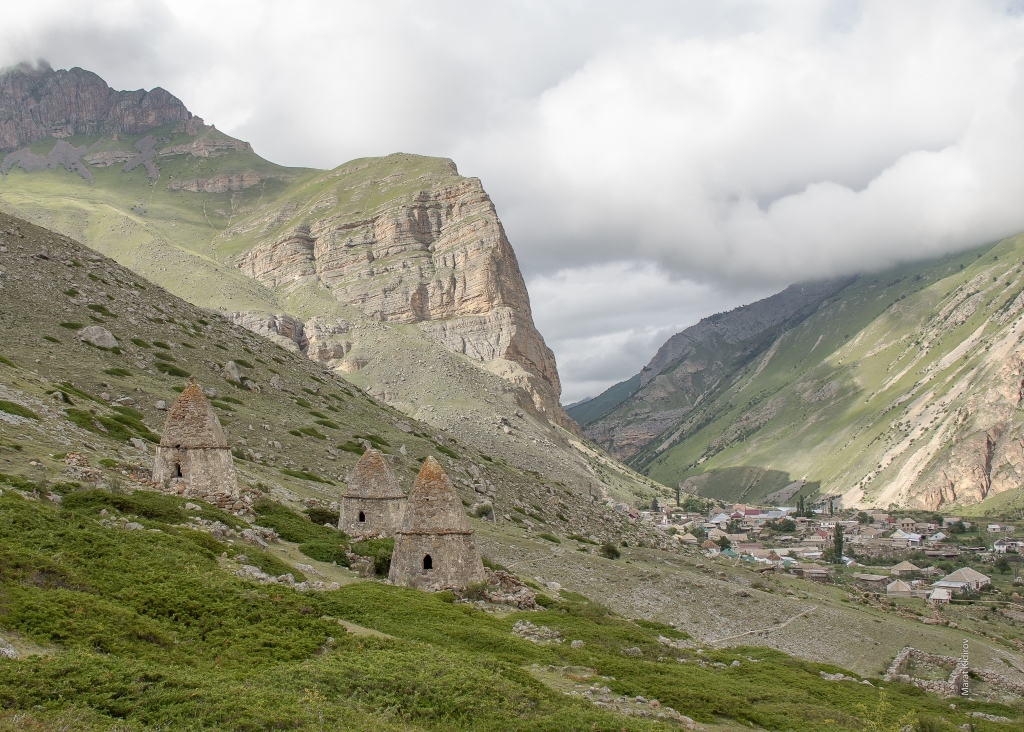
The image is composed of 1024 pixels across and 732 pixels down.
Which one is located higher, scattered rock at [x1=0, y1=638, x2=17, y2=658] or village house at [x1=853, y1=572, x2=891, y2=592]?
scattered rock at [x1=0, y1=638, x2=17, y2=658]

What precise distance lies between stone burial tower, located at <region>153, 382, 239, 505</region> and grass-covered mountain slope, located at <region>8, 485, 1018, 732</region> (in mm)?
3231

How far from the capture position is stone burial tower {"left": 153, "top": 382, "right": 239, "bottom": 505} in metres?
26.2

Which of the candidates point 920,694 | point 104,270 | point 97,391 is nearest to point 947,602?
point 920,694

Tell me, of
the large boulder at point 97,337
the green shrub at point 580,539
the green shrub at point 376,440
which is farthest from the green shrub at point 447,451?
the large boulder at point 97,337

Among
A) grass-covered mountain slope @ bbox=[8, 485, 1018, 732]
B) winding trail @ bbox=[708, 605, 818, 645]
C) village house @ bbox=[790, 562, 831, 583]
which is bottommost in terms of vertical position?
village house @ bbox=[790, 562, 831, 583]

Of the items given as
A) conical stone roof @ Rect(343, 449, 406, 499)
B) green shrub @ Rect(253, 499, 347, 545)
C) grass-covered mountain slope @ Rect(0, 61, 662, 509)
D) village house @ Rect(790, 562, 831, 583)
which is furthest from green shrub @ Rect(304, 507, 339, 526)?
grass-covered mountain slope @ Rect(0, 61, 662, 509)

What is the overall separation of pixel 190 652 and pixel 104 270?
5910cm

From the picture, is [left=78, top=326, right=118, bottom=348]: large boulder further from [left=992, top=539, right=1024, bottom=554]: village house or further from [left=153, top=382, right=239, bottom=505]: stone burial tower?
[left=992, top=539, right=1024, bottom=554]: village house

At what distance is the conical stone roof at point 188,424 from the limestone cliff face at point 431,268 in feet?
415

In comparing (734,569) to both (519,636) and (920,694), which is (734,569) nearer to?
(920,694)

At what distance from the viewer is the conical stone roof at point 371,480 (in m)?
31.2

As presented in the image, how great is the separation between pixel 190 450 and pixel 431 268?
477 ft

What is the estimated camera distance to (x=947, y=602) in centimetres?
7638

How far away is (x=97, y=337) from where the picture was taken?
50.7m
